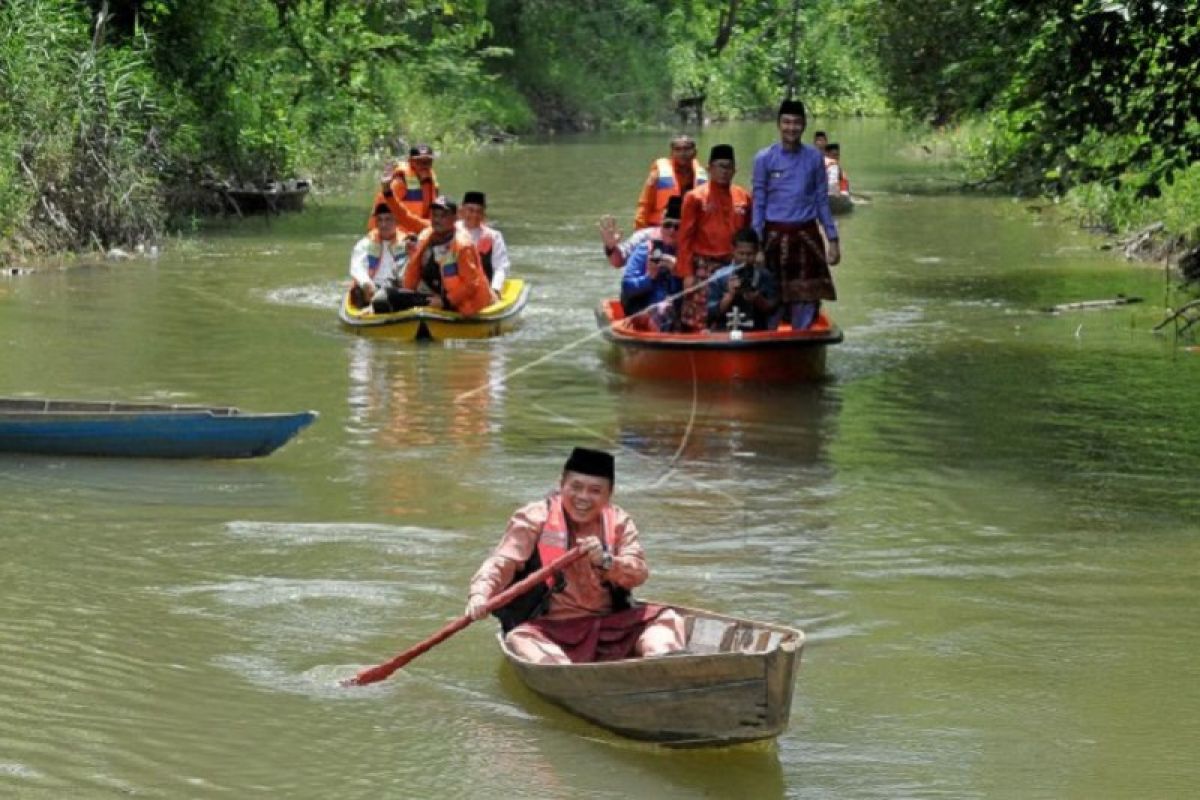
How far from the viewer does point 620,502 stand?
12289mm

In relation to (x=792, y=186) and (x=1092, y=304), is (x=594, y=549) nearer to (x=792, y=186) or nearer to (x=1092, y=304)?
A: (x=792, y=186)

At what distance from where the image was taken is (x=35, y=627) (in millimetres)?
9555

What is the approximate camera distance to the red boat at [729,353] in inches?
599

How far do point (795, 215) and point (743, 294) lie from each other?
0.70 m

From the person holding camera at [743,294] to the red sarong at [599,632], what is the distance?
7018 mm

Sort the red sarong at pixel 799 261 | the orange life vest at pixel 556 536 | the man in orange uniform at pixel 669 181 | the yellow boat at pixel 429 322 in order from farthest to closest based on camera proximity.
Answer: the yellow boat at pixel 429 322, the man in orange uniform at pixel 669 181, the red sarong at pixel 799 261, the orange life vest at pixel 556 536

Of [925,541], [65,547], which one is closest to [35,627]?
[65,547]

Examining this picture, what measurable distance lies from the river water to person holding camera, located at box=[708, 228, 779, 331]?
1.77 feet

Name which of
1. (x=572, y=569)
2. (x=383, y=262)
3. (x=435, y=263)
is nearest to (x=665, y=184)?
(x=435, y=263)

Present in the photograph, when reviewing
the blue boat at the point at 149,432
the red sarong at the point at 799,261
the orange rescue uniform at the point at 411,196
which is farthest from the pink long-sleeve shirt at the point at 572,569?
the orange rescue uniform at the point at 411,196

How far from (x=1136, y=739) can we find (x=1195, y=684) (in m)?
0.80

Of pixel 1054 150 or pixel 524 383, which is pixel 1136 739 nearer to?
pixel 1054 150

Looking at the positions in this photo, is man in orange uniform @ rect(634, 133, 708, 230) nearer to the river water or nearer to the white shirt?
the river water

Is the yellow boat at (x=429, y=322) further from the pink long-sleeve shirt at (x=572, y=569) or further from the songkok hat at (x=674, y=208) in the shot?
the pink long-sleeve shirt at (x=572, y=569)
